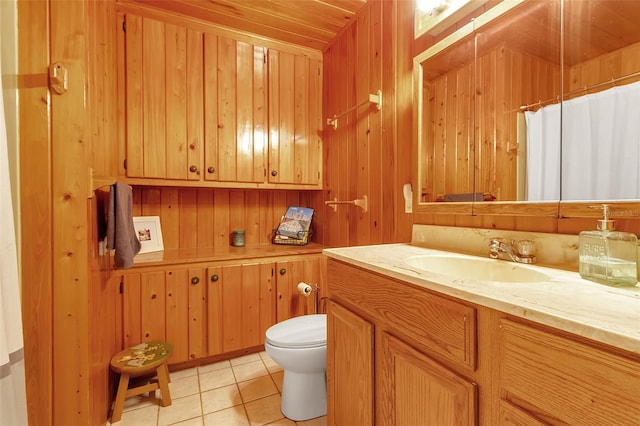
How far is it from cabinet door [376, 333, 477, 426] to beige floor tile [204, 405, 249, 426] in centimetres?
83

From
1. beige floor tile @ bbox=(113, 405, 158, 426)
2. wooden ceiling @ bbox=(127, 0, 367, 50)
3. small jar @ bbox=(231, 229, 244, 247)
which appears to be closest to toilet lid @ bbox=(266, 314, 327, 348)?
beige floor tile @ bbox=(113, 405, 158, 426)

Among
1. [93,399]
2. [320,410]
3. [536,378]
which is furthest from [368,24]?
[93,399]

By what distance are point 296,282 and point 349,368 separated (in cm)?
105

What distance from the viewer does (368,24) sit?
178cm

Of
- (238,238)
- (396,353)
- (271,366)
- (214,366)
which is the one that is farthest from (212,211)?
(396,353)

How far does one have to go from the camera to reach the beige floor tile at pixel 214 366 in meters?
1.82

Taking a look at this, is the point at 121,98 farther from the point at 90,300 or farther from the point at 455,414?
the point at 455,414

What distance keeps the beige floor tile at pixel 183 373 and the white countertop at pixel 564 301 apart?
1.63 meters

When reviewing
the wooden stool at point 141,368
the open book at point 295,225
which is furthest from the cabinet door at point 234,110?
the wooden stool at point 141,368

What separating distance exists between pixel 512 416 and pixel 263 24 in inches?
95.5

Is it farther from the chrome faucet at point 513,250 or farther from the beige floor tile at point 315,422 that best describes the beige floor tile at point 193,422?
the chrome faucet at point 513,250

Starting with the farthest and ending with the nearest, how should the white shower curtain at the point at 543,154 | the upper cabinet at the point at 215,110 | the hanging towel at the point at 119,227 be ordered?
the upper cabinet at the point at 215,110
the hanging towel at the point at 119,227
the white shower curtain at the point at 543,154

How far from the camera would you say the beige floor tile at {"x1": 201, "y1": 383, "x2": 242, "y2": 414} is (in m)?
1.47

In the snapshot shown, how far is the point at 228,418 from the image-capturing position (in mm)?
1390
